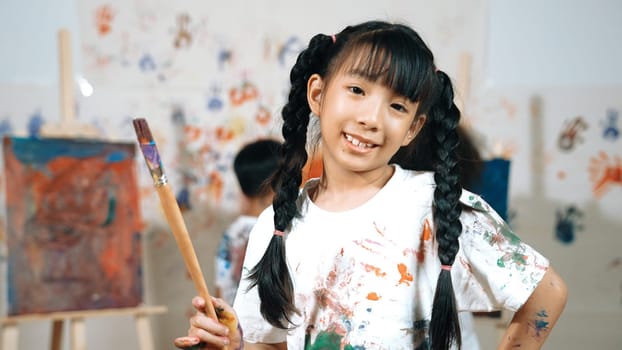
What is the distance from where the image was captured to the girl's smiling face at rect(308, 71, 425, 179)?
1039mm

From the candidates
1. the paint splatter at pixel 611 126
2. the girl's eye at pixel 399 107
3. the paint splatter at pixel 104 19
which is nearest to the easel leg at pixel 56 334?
the paint splatter at pixel 104 19

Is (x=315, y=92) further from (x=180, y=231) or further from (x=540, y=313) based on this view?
(x=540, y=313)

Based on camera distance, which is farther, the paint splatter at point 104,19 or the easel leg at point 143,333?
the paint splatter at point 104,19

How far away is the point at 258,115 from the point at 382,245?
1911 mm

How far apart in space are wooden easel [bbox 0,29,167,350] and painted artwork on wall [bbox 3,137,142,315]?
0.03 m

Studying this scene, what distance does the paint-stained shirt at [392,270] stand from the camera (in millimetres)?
1042

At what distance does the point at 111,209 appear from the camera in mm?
2439

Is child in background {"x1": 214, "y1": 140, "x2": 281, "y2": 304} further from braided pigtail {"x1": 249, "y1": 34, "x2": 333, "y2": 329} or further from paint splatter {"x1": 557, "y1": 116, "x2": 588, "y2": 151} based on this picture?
paint splatter {"x1": 557, "y1": 116, "x2": 588, "y2": 151}

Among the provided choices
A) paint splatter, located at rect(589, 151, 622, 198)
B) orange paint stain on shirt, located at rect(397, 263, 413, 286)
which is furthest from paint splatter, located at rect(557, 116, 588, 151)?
orange paint stain on shirt, located at rect(397, 263, 413, 286)

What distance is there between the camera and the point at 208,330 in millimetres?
981

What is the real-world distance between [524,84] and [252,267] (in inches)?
80.2

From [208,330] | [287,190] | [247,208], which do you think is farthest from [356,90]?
[247,208]

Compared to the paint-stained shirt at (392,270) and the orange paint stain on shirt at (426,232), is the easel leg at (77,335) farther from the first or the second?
the orange paint stain on shirt at (426,232)

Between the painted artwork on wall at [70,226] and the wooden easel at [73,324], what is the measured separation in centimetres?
2
